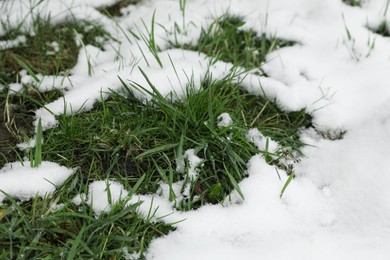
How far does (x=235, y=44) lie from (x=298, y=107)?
0.43 m

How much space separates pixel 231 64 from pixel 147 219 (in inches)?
32.4

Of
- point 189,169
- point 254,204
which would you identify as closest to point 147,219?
point 189,169

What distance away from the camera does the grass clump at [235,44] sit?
186 cm

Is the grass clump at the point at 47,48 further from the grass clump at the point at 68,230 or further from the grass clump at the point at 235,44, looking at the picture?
the grass clump at the point at 68,230

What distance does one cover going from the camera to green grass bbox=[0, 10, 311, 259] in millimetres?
1271

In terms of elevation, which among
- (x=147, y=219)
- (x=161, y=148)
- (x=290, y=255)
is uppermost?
(x=161, y=148)

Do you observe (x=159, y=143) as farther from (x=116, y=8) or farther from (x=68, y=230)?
(x=116, y=8)

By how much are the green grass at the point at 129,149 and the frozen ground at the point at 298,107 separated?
54mm

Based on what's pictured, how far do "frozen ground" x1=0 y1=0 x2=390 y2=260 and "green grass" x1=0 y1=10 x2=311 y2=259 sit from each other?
0.18 ft

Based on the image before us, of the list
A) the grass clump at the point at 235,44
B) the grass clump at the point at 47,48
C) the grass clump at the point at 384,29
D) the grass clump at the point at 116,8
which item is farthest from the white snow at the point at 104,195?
the grass clump at the point at 384,29

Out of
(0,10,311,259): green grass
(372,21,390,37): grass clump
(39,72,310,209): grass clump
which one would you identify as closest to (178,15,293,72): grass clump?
(0,10,311,259): green grass

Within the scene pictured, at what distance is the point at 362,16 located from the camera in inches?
80.0

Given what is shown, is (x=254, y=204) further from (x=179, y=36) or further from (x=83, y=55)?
(x=83, y=55)

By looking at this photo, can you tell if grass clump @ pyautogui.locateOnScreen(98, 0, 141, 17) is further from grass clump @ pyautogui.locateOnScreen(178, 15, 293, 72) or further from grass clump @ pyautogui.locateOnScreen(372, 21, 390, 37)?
grass clump @ pyautogui.locateOnScreen(372, 21, 390, 37)
